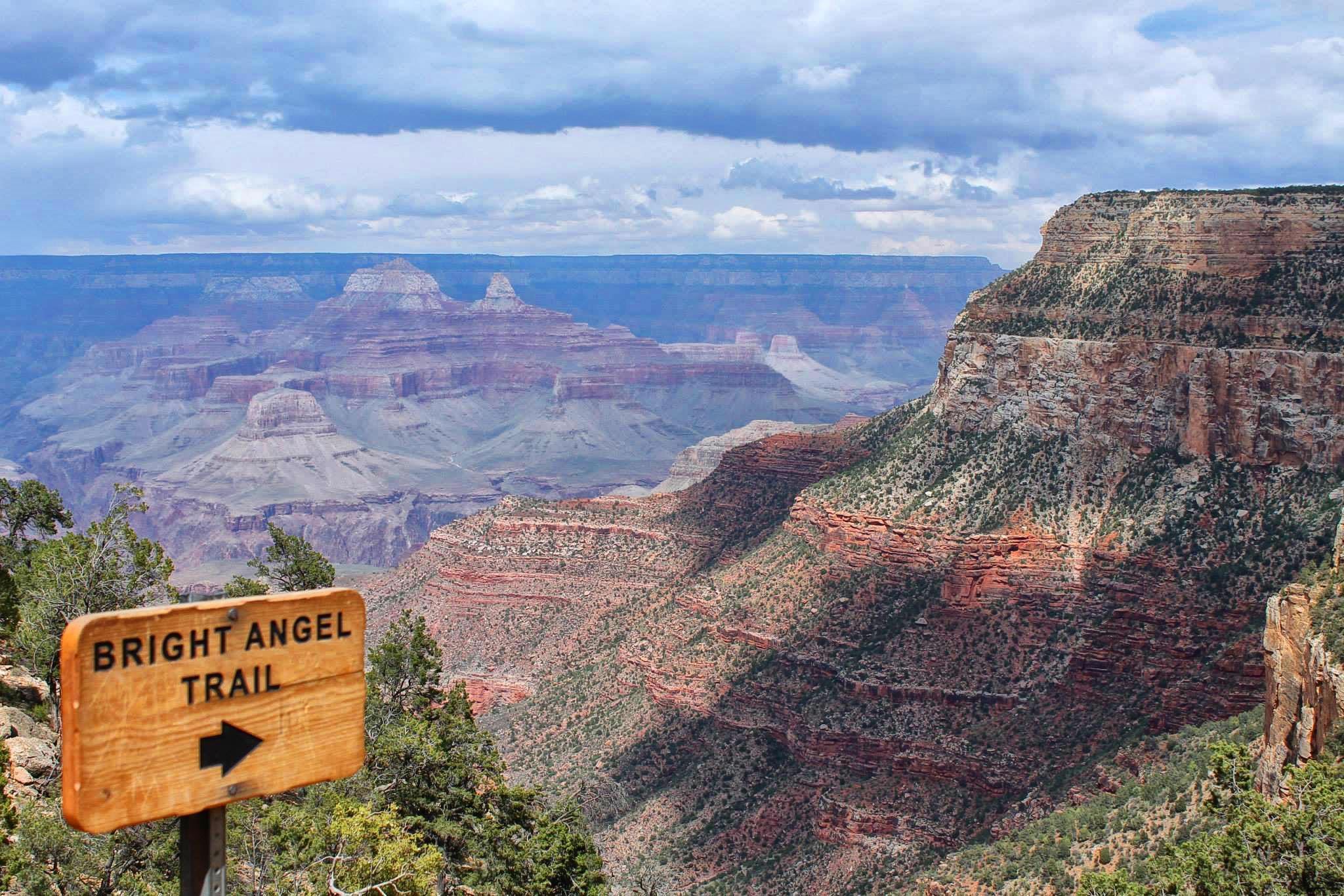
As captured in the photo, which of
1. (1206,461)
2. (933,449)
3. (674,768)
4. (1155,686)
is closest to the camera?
(1155,686)

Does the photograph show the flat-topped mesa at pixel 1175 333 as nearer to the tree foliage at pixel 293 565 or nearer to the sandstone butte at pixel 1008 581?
A: the sandstone butte at pixel 1008 581

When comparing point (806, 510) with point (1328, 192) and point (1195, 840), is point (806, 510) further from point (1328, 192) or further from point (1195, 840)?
point (1195, 840)

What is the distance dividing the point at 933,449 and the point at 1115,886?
50080 millimetres

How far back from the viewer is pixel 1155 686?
56188 mm

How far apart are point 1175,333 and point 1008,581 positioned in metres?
15.3

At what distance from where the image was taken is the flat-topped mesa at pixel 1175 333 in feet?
198


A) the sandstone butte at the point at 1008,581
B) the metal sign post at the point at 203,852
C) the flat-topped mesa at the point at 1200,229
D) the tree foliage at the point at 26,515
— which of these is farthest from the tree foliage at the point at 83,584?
the flat-topped mesa at the point at 1200,229

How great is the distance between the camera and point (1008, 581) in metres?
64.7

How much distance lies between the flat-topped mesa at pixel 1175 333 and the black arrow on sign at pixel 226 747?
5963 centimetres

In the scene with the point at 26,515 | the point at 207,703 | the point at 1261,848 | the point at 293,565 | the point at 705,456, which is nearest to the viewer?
the point at 207,703

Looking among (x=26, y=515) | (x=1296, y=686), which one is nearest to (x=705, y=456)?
(x=26, y=515)

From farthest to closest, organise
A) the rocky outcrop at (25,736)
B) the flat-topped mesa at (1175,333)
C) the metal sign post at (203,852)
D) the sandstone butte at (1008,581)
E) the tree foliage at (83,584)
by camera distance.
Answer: the flat-topped mesa at (1175,333) → the sandstone butte at (1008,581) → the tree foliage at (83,584) → the rocky outcrop at (25,736) → the metal sign post at (203,852)

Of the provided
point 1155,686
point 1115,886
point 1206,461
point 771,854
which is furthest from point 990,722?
point 1115,886

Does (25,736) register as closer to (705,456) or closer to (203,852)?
→ (203,852)
